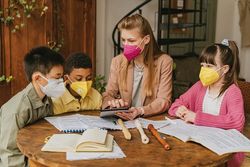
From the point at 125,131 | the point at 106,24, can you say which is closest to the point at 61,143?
the point at 125,131

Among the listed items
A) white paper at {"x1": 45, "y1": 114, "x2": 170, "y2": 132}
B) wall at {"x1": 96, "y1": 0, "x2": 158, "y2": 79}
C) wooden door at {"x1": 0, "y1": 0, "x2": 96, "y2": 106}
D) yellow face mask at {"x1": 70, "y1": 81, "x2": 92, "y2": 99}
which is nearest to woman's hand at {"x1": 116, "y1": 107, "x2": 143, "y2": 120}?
white paper at {"x1": 45, "y1": 114, "x2": 170, "y2": 132}

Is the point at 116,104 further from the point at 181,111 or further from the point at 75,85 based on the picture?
the point at 181,111

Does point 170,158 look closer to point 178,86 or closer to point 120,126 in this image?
point 120,126

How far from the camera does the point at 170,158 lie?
1269 mm

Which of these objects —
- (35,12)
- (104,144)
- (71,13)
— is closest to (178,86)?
(71,13)

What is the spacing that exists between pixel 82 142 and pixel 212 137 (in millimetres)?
554

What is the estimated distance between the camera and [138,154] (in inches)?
51.1

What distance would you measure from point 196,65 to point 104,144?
4.11 metres

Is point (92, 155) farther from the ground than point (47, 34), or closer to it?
closer to it

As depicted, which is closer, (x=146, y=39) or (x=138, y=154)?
(x=138, y=154)

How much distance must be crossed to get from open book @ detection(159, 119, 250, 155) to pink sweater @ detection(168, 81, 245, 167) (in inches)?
2.0

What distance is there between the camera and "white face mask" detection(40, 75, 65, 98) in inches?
69.7

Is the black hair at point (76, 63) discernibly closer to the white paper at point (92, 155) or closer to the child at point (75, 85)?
the child at point (75, 85)

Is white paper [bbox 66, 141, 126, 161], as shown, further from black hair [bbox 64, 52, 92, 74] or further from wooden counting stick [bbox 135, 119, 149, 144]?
black hair [bbox 64, 52, 92, 74]
